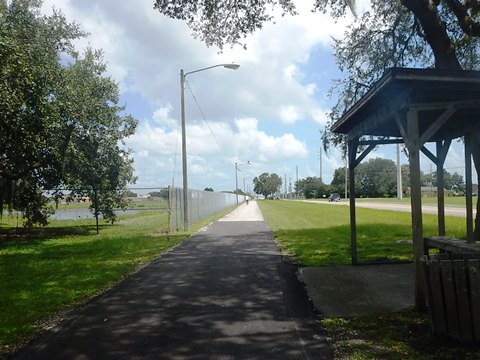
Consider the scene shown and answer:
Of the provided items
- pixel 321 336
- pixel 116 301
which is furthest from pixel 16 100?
pixel 321 336

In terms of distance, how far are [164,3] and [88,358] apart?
10.2 meters

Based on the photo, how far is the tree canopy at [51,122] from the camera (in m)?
12.8

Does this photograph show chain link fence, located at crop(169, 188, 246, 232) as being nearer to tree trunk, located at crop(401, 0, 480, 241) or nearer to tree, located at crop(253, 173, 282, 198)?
tree trunk, located at crop(401, 0, 480, 241)

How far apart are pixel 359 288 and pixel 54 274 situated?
656cm

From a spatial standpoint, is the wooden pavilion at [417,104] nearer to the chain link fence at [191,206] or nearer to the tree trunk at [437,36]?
the tree trunk at [437,36]

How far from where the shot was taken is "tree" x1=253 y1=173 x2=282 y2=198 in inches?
7328

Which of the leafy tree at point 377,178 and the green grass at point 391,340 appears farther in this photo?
the leafy tree at point 377,178

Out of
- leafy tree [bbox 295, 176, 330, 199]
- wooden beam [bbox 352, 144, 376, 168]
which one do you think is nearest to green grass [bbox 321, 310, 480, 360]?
wooden beam [bbox 352, 144, 376, 168]

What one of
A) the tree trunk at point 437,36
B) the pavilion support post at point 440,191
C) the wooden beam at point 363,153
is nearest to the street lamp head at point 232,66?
the tree trunk at point 437,36

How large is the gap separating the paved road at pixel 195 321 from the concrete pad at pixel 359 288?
325mm

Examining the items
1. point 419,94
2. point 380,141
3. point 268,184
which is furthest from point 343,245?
point 268,184

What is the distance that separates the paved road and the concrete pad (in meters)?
0.33

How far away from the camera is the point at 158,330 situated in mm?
5566

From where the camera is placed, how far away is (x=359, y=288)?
7629 millimetres
